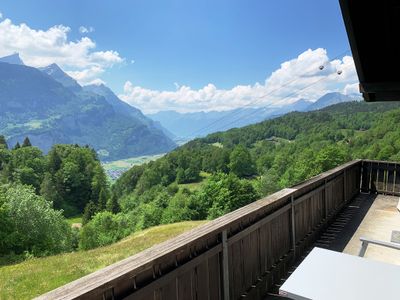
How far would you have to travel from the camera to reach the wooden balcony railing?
197 cm

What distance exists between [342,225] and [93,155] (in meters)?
94.6

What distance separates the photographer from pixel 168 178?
102250 mm

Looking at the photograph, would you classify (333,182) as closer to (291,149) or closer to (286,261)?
(286,261)

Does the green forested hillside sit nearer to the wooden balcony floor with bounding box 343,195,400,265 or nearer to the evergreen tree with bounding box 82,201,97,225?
the evergreen tree with bounding box 82,201,97,225

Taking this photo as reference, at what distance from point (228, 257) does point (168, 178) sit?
99794 millimetres

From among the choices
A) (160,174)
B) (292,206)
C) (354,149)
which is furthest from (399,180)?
(160,174)

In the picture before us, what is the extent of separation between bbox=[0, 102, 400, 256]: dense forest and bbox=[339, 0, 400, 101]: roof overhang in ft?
119

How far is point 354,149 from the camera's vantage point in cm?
7756

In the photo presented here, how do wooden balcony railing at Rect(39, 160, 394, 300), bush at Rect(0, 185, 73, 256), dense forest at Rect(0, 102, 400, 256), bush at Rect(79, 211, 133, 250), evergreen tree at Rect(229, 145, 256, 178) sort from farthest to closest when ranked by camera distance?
evergreen tree at Rect(229, 145, 256, 178)
bush at Rect(79, 211, 133, 250)
dense forest at Rect(0, 102, 400, 256)
bush at Rect(0, 185, 73, 256)
wooden balcony railing at Rect(39, 160, 394, 300)

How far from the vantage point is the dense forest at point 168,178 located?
133 ft

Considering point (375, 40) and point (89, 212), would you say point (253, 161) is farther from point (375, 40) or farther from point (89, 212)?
point (375, 40)

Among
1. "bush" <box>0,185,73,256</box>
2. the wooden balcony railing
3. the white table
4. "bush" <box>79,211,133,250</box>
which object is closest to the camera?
the wooden balcony railing

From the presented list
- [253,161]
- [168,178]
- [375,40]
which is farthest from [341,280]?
[168,178]

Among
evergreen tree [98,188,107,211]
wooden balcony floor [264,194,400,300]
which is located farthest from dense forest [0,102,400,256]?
wooden balcony floor [264,194,400,300]
